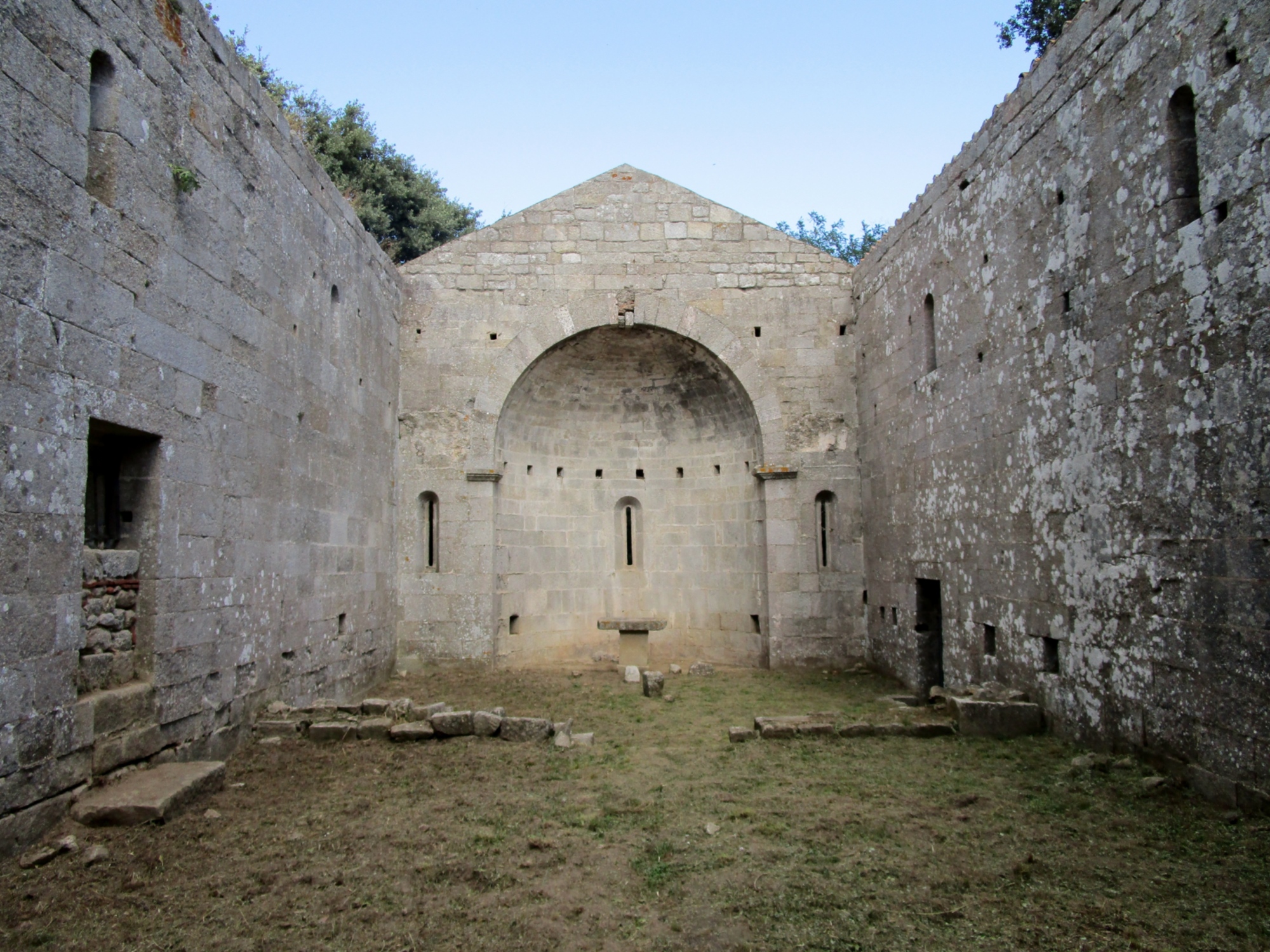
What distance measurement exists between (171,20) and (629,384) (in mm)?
8646

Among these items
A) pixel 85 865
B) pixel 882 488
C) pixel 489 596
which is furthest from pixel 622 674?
pixel 85 865

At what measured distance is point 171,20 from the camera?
6.41m

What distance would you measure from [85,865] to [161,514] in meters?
2.41

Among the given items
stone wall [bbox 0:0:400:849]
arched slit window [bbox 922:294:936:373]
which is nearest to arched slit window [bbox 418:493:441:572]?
stone wall [bbox 0:0:400:849]

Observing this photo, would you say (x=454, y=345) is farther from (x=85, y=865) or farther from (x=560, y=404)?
(x=85, y=865)

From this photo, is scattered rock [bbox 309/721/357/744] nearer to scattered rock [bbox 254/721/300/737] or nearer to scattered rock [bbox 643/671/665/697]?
scattered rock [bbox 254/721/300/737]

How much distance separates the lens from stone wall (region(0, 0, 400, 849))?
484 cm

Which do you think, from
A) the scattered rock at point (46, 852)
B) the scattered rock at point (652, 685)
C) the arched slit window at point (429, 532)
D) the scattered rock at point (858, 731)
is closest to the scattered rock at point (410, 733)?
the scattered rock at point (46, 852)

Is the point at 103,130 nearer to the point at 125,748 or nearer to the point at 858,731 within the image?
the point at 125,748

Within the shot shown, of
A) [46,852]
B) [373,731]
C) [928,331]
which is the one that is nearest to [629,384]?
[928,331]

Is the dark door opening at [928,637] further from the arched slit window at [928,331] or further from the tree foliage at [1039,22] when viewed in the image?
the tree foliage at [1039,22]

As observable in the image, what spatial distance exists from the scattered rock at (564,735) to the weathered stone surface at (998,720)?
138 inches

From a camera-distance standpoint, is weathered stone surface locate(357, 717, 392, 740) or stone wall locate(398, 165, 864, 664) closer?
weathered stone surface locate(357, 717, 392, 740)

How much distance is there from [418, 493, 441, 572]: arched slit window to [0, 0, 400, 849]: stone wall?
8.46 feet
